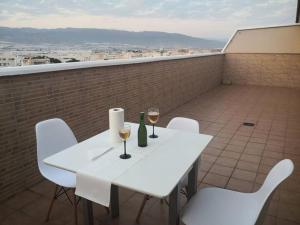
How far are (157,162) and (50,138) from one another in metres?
1.17

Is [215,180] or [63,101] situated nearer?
[215,180]

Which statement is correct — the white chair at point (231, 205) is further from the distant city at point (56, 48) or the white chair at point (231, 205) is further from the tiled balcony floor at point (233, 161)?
the distant city at point (56, 48)

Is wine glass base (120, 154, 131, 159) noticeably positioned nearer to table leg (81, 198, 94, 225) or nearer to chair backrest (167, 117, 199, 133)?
table leg (81, 198, 94, 225)

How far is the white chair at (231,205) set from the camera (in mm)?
1473

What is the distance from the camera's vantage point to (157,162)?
5.16ft

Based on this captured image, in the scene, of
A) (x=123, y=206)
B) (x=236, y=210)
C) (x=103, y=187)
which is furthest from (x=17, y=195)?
(x=236, y=210)

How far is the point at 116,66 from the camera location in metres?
3.93

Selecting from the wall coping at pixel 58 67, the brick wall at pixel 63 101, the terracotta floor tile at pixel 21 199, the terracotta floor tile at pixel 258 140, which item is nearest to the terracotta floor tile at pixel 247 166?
the terracotta floor tile at pixel 258 140

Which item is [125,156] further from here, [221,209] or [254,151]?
[254,151]

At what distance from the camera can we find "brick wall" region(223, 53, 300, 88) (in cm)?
963

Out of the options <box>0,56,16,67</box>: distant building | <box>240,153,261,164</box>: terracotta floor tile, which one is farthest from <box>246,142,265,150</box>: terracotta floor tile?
<box>0,56,16,67</box>: distant building

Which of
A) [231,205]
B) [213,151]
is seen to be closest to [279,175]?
[231,205]

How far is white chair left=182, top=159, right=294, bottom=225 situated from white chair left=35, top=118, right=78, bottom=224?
97 cm

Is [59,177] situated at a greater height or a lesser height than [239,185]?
greater
